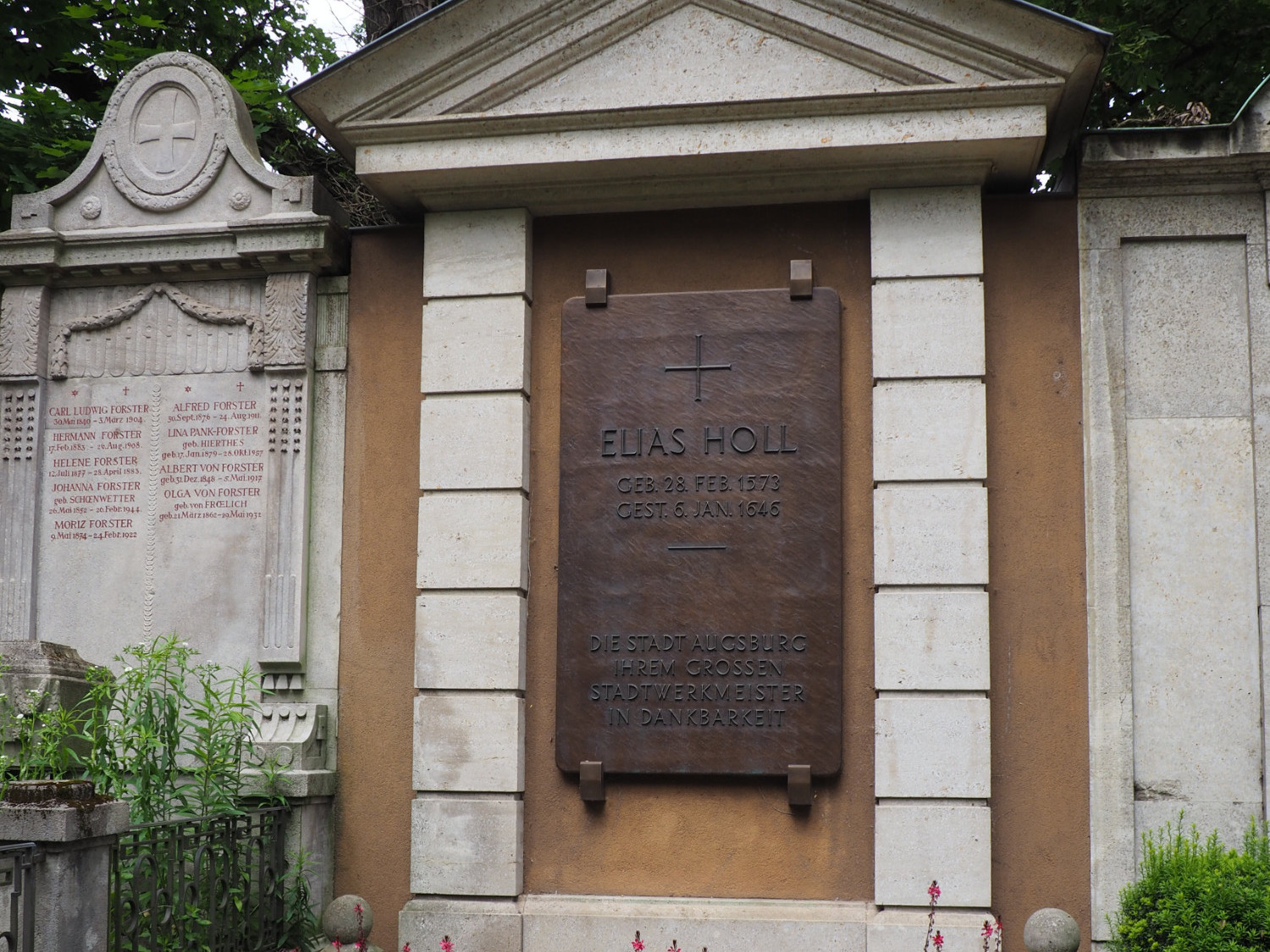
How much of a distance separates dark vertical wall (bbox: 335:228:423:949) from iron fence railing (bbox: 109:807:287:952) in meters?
0.55

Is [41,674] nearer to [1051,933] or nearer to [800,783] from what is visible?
[800,783]

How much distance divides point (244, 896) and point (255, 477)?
2488 mm

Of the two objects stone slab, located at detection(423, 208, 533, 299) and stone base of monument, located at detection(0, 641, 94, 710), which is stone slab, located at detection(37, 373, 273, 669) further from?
stone slab, located at detection(423, 208, 533, 299)

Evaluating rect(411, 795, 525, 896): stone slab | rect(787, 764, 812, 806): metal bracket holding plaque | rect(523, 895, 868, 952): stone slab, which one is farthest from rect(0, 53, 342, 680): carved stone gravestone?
rect(787, 764, 812, 806): metal bracket holding plaque

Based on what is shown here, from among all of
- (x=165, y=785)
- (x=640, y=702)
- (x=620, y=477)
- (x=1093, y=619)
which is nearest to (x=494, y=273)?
(x=620, y=477)

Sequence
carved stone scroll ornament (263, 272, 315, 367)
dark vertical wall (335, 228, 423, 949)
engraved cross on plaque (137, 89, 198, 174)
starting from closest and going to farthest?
dark vertical wall (335, 228, 423, 949) < carved stone scroll ornament (263, 272, 315, 367) < engraved cross on plaque (137, 89, 198, 174)

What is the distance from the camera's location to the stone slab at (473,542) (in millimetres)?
7891

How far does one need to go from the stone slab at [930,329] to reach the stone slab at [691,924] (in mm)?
2951

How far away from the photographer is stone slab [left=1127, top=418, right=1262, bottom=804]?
290 inches

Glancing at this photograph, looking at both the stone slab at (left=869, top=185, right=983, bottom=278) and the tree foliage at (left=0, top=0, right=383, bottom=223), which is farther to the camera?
the tree foliage at (left=0, top=0, right=383, bottom=223)

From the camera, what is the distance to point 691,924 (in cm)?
742

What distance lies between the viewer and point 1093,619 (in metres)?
7.53

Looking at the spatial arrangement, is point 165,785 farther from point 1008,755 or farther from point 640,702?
point 1008,755

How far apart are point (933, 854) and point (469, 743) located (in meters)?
2.59
